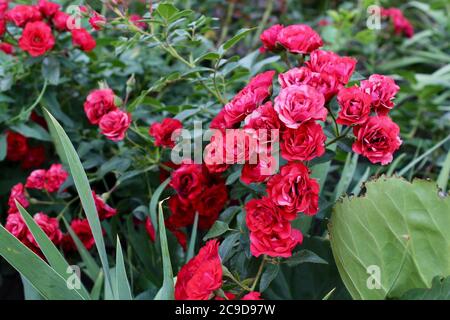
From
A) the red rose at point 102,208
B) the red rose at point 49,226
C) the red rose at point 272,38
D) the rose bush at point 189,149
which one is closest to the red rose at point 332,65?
the rose bush at point 189,149

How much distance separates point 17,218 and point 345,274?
601mm

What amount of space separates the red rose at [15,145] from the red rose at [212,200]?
55cm

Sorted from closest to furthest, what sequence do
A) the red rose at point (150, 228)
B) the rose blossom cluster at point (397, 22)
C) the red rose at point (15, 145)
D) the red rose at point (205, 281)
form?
1. the red rose at point (205, 281)
2. the red rose at point (150, 228)
3. the red rose at point (15, 145)
4. the rose blossom cluster at point (397, 22)

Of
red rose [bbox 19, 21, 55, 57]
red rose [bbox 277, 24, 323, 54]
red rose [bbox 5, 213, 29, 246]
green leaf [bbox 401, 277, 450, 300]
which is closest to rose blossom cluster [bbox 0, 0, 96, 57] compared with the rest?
red rose [bbox 19, 21, 55, 57]

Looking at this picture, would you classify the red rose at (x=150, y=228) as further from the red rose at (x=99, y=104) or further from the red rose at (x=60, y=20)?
the red rose at (x=60, y=20)

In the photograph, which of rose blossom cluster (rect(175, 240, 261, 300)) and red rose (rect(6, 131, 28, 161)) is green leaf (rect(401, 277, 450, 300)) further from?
red rose (rect(6, 131, 28, 161))

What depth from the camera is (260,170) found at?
0.93m

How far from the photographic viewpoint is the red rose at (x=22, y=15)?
132 centimetres

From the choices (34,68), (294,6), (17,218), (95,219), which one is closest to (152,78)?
(34,68)

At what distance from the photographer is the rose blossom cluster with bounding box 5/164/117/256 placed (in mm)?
1123

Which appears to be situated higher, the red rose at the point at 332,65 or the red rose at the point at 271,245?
the red rose at the point at 332,65

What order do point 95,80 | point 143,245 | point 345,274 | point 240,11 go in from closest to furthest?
1. point 345,274
2. point 143,245
3. point 95,80
4. point 240,11
